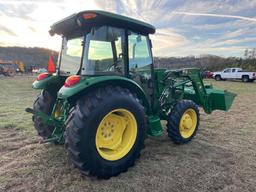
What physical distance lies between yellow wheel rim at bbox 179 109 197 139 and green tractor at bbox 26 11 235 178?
0.02m

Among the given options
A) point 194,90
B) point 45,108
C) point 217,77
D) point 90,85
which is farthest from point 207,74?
point 90,85

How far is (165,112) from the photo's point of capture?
206 inches

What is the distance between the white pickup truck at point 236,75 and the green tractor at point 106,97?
23.5m

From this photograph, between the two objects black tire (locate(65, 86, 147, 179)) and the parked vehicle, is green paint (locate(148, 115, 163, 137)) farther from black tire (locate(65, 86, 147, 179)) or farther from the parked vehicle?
the parked vehicle

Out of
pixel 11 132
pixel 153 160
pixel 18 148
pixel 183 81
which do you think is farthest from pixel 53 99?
pixel 183 81

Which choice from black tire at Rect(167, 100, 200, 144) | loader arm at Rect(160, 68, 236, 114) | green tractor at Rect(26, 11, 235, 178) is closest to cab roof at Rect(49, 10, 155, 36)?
green tractor at Rect(26, 11, 235, 178)

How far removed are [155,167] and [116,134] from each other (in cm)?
81

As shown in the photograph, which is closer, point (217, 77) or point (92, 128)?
point (92, 128)

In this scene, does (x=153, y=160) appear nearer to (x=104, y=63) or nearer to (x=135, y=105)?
(x=135, y=105)

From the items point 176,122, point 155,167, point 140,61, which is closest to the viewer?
point 155,167

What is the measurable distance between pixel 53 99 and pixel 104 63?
143cm

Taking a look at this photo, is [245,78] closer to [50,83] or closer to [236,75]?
[236,75]

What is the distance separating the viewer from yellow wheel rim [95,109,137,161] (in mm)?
3623

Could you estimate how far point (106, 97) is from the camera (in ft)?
11.1
